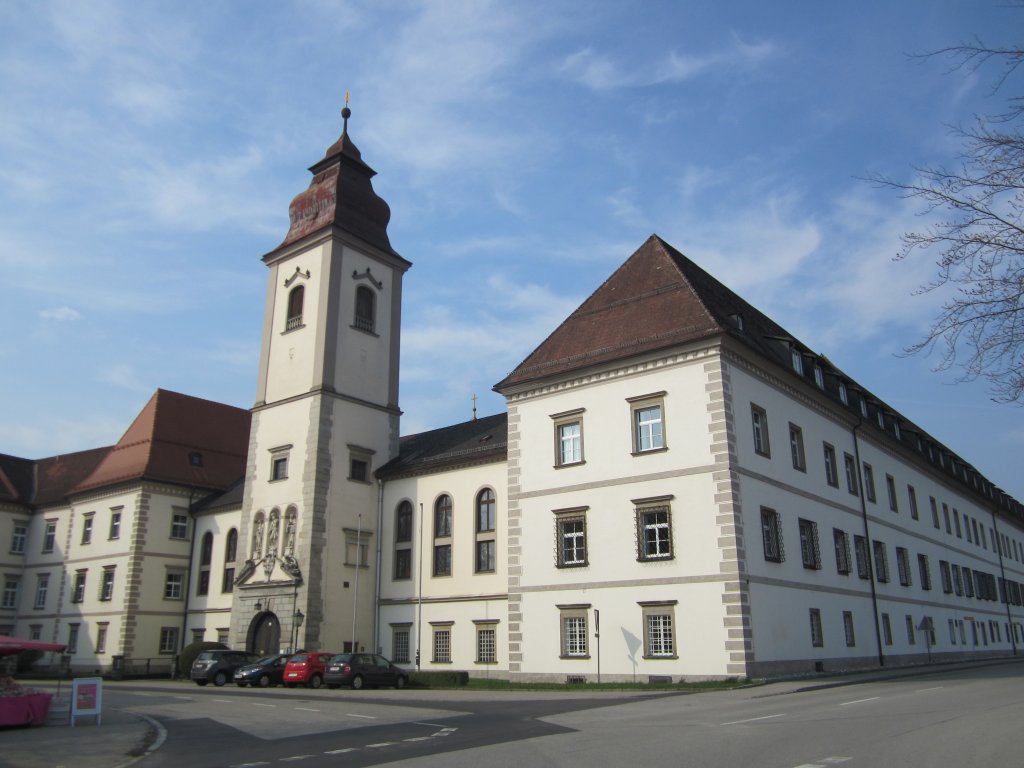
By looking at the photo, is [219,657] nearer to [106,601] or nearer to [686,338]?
[106,601]

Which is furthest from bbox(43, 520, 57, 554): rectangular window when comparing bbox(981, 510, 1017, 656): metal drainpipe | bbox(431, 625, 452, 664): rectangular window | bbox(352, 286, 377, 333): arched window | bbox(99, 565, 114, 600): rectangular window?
bbox(981, 510, 1017, 656): metal drainpipe

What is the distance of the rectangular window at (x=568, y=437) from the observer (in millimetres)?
30281

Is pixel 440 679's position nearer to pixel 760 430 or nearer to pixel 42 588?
pixel 760 430

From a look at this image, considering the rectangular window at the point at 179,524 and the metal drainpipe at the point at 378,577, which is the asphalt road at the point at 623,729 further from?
the rectangular window at the point at 179,524

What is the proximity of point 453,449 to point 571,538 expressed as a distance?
10.1 metres

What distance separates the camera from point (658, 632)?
26547 mm

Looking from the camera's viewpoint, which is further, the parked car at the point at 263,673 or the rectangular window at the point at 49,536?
the rectangular window at the point at 49,536

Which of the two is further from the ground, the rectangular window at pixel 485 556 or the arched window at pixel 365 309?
the arched window at pixel 365 309

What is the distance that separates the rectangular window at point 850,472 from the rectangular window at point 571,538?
12.6m

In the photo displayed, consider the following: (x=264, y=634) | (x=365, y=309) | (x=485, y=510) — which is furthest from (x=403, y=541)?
(x=365, y=309)

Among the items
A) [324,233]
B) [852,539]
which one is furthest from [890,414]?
[324,233]

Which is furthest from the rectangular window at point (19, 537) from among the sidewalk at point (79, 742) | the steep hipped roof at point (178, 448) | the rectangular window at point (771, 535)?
the rectangular window at point (771, 535)

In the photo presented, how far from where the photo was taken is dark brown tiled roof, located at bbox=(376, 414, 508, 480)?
36.1 m

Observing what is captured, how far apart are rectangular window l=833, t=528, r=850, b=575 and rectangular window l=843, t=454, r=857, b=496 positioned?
2.54 metres
